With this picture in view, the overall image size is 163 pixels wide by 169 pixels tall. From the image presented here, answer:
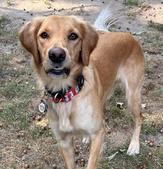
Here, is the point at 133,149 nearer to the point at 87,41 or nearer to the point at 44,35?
the point at 87,41

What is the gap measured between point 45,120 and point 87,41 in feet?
5.81

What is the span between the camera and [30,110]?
5488mm

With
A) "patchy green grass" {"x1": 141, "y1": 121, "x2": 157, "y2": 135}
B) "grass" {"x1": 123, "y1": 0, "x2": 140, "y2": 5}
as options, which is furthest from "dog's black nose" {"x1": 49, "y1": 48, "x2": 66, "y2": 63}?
"grass" {"x1": 123, "y1": 0, "x2": 140, "y2": 5}

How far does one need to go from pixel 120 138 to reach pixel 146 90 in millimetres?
1085

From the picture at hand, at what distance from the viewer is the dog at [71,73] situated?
352 centimetres

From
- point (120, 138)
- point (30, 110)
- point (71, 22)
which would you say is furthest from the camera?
point (30, 110)

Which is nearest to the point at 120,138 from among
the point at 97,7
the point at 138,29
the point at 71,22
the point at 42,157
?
the point at 42,157

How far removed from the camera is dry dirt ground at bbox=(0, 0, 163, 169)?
185 inches

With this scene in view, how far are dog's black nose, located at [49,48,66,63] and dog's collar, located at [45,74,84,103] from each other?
0.50 meters

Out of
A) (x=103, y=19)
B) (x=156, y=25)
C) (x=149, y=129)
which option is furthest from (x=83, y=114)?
(x=156, y=25)

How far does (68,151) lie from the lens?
4.21 metres

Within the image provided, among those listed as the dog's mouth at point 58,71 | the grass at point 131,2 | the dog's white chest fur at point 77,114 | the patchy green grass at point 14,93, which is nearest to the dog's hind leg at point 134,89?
the dog's white chest fur at point 77,114

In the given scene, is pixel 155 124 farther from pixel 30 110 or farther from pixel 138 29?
pixel 138 29

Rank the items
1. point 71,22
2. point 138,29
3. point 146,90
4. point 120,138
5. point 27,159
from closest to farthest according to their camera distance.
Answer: point 71,22
point 27,159
point 120,138
point 146,90
point 138,29
